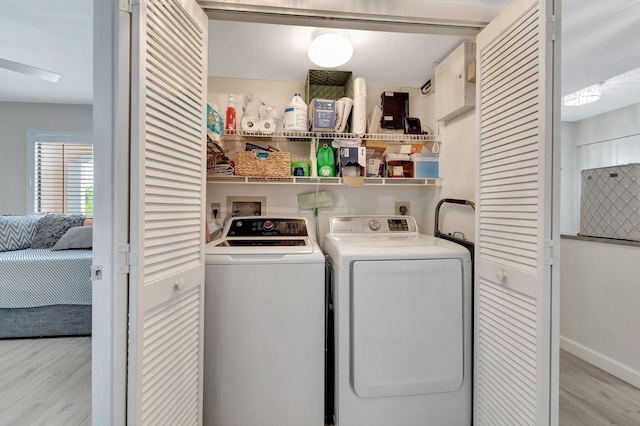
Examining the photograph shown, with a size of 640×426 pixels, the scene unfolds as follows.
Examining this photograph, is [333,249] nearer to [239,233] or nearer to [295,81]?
[239,233]

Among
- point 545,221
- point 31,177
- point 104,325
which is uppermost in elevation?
point 31,177

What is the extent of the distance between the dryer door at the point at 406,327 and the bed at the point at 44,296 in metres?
2.47

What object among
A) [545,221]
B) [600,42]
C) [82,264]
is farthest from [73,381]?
[600,42]

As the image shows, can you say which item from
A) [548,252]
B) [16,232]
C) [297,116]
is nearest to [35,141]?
[16,232]

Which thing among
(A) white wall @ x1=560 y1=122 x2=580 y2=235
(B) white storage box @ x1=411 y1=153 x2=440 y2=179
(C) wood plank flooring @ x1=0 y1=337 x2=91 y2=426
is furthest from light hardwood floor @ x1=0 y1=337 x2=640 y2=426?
(A) white wall @ x1=560 y1=122 x2=580 y2=235

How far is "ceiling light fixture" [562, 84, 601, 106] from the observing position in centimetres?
294

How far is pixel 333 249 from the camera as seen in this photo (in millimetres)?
1712

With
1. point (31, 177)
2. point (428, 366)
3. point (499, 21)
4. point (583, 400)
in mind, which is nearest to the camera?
point (499, 21)

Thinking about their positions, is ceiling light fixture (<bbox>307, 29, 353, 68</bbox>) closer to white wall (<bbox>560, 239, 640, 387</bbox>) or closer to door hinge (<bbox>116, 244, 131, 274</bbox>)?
door hinge (<bbox>116, 244, 131, 274</bbox>)

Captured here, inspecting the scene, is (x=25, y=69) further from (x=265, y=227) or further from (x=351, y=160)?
(x=351, y=160)

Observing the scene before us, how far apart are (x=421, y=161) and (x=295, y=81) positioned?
119cm

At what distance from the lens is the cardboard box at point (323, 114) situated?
Answer: 208cm

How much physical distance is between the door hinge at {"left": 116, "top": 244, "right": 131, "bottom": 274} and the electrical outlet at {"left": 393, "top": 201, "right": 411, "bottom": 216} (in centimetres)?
199

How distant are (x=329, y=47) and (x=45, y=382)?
9.18ft
